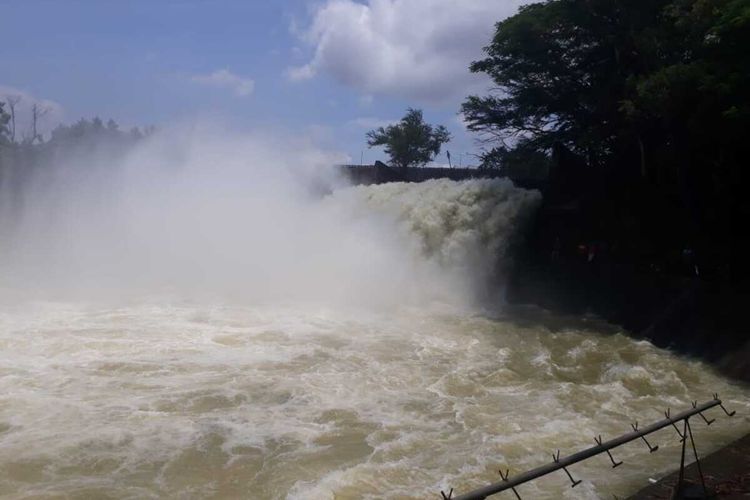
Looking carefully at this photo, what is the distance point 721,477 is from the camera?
18.5 feet

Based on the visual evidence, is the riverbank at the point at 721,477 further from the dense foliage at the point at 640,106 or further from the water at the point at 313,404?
the dense foliage at the point at 640,106

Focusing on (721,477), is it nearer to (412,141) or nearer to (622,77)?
(622,77)

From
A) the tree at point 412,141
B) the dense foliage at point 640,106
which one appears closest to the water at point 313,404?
the dense foliage at point 640,106

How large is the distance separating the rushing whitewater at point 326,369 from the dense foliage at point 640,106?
11.5ft

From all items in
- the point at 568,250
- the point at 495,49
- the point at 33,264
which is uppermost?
the point at 495,49

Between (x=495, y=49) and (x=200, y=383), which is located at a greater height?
(x=495, y=49)

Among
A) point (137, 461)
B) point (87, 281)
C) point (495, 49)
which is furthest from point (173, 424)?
point (495, 49)

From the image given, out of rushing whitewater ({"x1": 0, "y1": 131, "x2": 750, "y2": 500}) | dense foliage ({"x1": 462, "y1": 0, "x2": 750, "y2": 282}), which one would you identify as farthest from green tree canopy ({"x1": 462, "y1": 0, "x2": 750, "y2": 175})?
rushing whitewater ({"x1": 0, "y1": 131, "x2": 750, "y2": 500})

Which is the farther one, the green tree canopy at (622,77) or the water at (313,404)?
the green tree canopy at (622,77)

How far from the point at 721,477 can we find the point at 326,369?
6.70 m

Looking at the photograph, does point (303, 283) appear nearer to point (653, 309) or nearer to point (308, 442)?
point (653, 309)

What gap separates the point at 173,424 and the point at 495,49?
18737 mm

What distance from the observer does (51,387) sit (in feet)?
31.8

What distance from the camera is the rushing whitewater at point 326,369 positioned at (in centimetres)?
722
